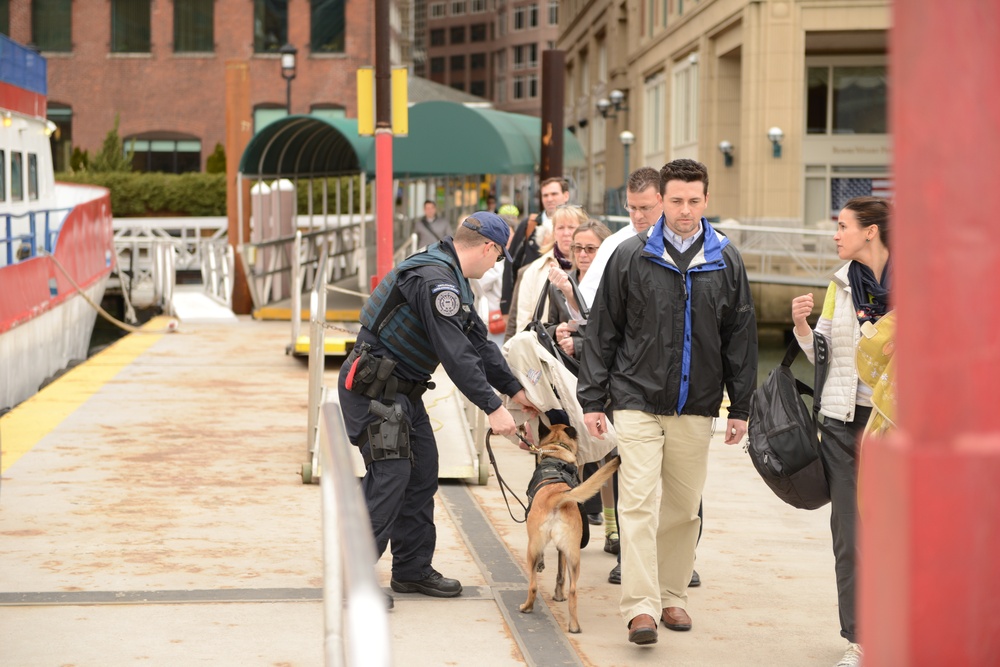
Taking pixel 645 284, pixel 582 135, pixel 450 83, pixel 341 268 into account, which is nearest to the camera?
pixel 645 284

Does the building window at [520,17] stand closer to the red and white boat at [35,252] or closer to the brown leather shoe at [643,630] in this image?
the red and white boat at [35,252]

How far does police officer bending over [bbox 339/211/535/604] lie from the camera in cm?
569

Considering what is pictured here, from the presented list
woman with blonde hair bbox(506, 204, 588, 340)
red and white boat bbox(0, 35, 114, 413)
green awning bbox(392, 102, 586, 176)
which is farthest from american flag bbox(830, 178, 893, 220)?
woman with blonde hair bbox(506, 204, 588, 340)

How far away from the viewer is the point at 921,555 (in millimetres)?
1406

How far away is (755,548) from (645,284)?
8.04 feet

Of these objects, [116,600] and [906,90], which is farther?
[116,600]

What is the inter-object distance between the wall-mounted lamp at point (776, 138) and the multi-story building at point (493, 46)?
8674 cm

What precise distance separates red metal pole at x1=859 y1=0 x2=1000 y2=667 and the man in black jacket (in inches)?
158

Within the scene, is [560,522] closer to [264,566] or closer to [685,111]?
[264,566]

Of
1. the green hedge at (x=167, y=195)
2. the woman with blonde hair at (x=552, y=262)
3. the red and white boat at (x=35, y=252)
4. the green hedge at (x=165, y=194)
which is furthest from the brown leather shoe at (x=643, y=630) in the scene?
the green hedge at (x=167, y=195)

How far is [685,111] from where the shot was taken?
1581 inches

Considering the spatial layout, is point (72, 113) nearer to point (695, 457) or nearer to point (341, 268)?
point (341, 268)

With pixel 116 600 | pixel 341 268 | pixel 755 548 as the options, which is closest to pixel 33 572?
pixel 116 600

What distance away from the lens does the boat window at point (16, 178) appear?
2034cm
